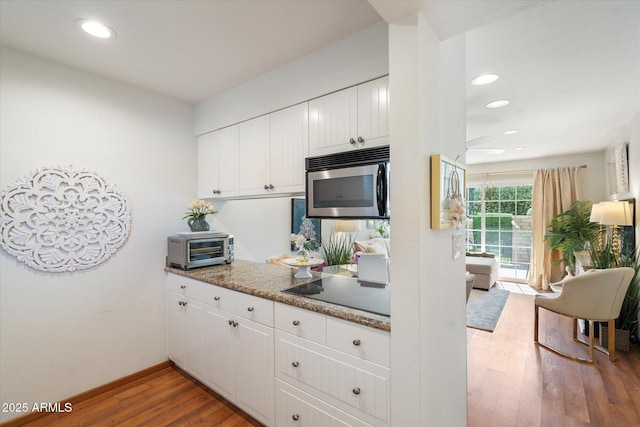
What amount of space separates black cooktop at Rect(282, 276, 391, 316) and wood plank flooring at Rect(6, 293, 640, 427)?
961mm

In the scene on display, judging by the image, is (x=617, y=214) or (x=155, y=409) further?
(x=617, y=214)

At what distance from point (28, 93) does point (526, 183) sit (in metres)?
7.07

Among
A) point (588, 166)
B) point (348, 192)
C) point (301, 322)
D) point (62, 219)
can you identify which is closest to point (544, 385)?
point (301, 322)

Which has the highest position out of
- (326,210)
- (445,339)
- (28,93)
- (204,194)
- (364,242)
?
(28,93)

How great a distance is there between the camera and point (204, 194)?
273 cm

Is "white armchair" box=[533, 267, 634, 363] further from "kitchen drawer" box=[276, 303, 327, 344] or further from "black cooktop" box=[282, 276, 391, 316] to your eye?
"kitchen drawer" box=[276, 303, 327, 344]

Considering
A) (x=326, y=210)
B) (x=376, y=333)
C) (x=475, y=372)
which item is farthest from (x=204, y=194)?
(x=475, y=372)

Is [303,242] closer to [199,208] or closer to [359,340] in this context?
[359,340]

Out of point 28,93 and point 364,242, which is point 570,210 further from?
point 28,93

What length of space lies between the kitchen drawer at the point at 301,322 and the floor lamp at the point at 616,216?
3.58m

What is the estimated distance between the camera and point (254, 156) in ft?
7.27

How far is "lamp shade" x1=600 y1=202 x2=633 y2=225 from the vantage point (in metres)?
3.13

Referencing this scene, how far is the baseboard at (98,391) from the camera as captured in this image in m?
1.83

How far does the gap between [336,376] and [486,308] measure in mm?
3680
